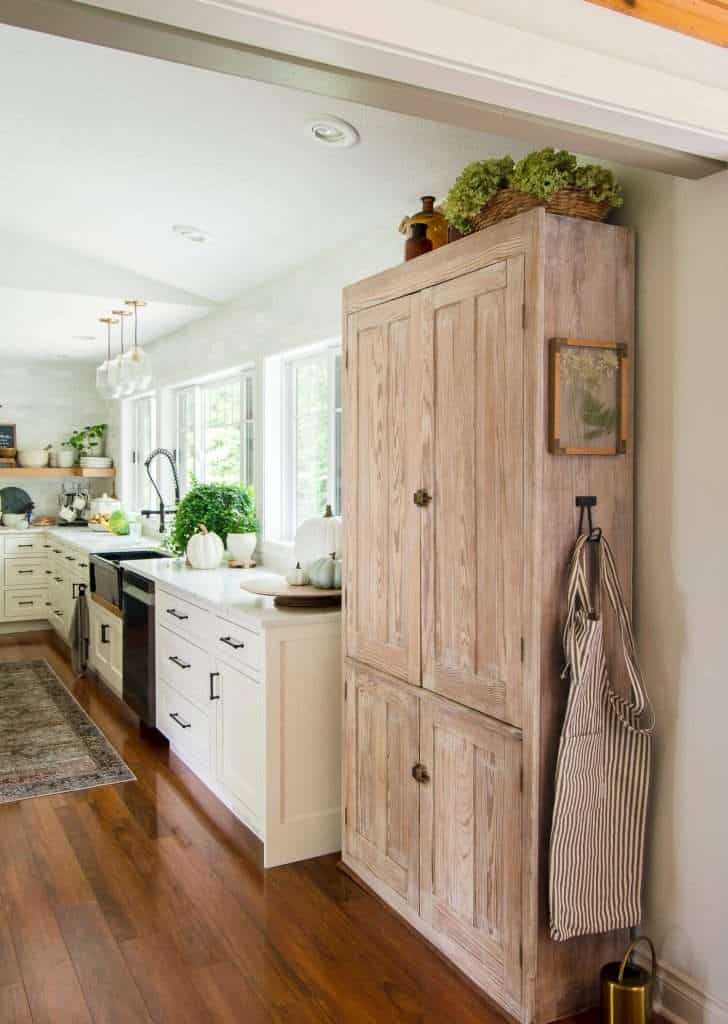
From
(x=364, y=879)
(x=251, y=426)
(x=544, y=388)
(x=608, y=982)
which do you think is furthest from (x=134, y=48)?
(x=251, y=426)

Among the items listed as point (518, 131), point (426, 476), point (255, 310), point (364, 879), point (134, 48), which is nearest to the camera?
point (134, 48)

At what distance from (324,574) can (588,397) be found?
1482 millimetres

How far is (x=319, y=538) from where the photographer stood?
11.8 feet

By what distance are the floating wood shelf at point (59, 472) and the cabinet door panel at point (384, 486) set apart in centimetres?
531

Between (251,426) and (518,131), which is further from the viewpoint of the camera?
(251,426)

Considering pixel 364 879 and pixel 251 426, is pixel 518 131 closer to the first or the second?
pixel 364 879

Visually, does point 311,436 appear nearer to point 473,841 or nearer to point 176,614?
point 176,614

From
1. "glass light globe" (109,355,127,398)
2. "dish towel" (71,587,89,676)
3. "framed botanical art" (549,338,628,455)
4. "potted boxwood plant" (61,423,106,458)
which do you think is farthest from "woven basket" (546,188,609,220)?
"potted boxwood plant" (61,423,106,458)

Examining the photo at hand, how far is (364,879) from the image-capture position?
9.46ft

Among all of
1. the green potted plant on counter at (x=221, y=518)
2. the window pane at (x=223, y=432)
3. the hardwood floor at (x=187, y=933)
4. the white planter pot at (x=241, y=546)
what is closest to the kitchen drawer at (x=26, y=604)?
the window pane at (x=223, y=432)

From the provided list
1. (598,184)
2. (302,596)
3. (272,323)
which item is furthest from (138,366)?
(598,184)

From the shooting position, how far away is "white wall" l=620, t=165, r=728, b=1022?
211 cm

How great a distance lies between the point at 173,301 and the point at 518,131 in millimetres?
3642

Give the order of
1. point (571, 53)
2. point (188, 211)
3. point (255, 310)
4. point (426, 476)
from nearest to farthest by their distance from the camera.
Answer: point (571, 53)
point (426, 476)
point (188, 211)
point (255, 310)
